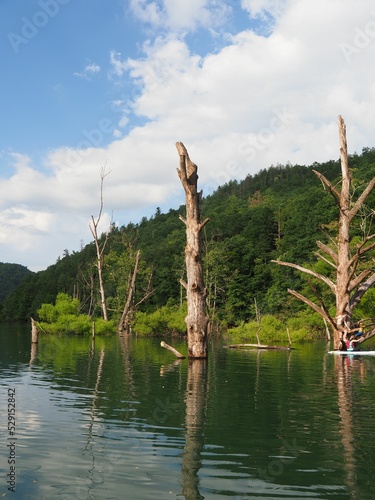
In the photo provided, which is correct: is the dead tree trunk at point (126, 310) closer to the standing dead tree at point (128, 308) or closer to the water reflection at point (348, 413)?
the standing dead tree at point (128, 308)

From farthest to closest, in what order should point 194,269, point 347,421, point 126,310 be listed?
point 126,310
point 194,269
point 347,421

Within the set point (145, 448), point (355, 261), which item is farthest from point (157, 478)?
point (355, 261)

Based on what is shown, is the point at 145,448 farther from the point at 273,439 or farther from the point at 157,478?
the point at 273,439

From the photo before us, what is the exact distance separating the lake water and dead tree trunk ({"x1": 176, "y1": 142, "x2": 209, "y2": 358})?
563 cm

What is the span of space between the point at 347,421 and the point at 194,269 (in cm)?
1228

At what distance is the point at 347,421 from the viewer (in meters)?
9.02

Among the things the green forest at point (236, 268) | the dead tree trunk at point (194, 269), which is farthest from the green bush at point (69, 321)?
the dead tree trunk at point (194, 269)

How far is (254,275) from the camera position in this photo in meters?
69.8

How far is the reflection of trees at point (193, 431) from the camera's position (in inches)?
228

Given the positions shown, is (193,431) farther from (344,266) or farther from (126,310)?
(126,310)

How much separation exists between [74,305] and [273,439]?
39451 millimetres

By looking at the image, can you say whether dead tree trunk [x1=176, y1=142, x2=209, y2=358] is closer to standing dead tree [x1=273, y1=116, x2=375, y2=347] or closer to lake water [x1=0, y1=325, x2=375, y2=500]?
standing dead tree [x1=273, y1=116, x2=375, y2=347]

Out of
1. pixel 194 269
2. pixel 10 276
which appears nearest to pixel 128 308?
pixel 194 269

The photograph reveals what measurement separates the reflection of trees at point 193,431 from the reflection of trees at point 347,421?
62.8 inches
